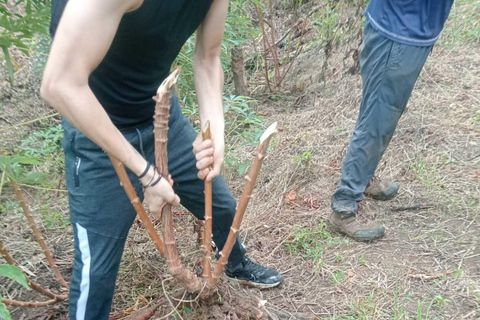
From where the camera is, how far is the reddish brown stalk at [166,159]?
45.1 inches

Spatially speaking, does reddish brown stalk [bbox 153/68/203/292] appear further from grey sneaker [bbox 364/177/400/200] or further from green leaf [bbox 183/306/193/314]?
grey sneaker [bbox 364/177/400/200]

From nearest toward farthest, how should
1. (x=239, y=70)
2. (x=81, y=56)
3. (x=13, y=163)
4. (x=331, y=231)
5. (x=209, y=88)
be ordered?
(x=81, y=56)
(x=13, y=163)
(x=209, y=88)
(x=331, y=231)
(x=239, y=70)

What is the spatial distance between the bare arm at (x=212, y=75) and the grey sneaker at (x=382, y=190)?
1556 mm

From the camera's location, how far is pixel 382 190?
9.02 ft

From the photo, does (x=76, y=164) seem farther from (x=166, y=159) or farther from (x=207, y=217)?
(x=207, y=217)

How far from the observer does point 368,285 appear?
2.17 m

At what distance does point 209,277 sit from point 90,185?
568 millimetres

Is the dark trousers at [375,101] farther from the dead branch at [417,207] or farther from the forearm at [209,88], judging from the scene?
the forearm at [209,88]

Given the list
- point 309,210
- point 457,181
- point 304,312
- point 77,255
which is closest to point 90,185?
point 77,255

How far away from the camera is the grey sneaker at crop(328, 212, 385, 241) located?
245 centimetres

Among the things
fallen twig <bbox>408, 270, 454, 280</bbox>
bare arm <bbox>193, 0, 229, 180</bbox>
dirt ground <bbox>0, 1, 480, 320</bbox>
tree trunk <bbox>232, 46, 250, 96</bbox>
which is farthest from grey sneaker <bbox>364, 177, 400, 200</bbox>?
tree trunk <bbox>232, 46, 250, 96</bbox>

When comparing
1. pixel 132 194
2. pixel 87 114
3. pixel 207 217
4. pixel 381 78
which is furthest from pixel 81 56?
pixel 381 78

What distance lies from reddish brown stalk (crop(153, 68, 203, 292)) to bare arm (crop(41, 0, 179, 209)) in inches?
6.3

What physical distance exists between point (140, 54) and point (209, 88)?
0.38 m
